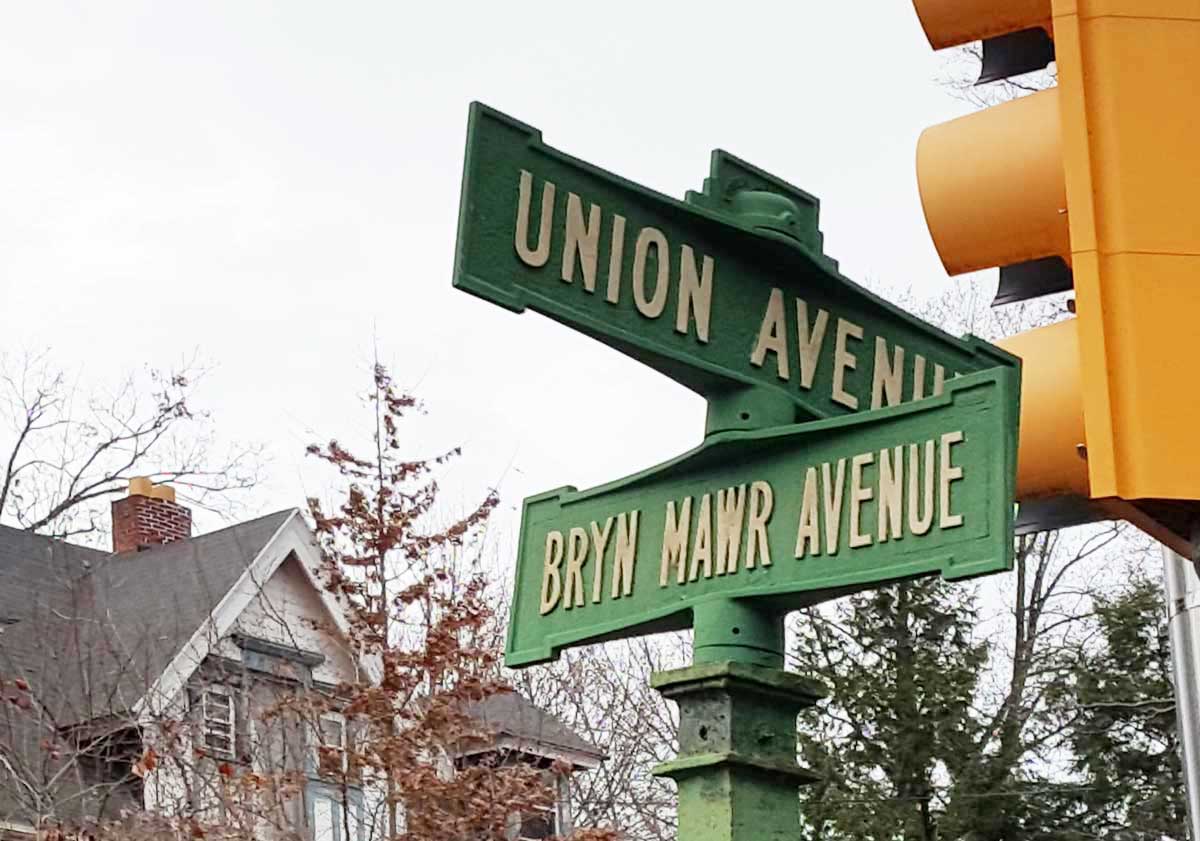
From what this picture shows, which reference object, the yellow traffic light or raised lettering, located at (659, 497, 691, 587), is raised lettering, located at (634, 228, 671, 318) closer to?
raised lettering, located at (659, 497, 691, 587)

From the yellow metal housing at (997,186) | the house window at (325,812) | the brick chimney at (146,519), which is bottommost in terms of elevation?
the yellow metal housing at (997,186)

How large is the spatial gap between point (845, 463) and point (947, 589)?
2019 centimetres

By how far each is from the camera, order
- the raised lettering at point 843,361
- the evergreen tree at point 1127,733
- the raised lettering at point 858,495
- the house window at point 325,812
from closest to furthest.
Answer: the raised lettering at point 858,495 < the raised lettering at point 843,361 < the house window at point 325,812 < the evergreen tree at point 1127,733

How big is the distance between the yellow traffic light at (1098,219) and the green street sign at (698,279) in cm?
53

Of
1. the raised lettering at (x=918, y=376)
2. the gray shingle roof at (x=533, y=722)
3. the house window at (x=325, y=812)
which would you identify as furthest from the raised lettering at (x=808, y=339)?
the gray shingle roof at (x=533, y=722)

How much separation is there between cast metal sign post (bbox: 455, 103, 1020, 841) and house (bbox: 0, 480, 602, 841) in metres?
10.7

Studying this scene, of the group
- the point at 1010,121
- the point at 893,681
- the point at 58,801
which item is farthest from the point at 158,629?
the point at 1010,121

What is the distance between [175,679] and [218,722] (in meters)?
2.42

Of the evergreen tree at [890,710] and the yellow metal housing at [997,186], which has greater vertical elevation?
the evergreen tree at [890,710]

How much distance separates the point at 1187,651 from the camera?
21.5 ft

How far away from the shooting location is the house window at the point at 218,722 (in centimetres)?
1705

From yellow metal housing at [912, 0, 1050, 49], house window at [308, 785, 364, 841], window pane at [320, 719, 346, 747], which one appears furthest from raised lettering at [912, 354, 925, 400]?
house window at [308, 785, 364, 841]

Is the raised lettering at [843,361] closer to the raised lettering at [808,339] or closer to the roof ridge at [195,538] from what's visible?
the raised lettering at [808,339]

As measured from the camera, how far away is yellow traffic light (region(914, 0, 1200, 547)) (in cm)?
431
